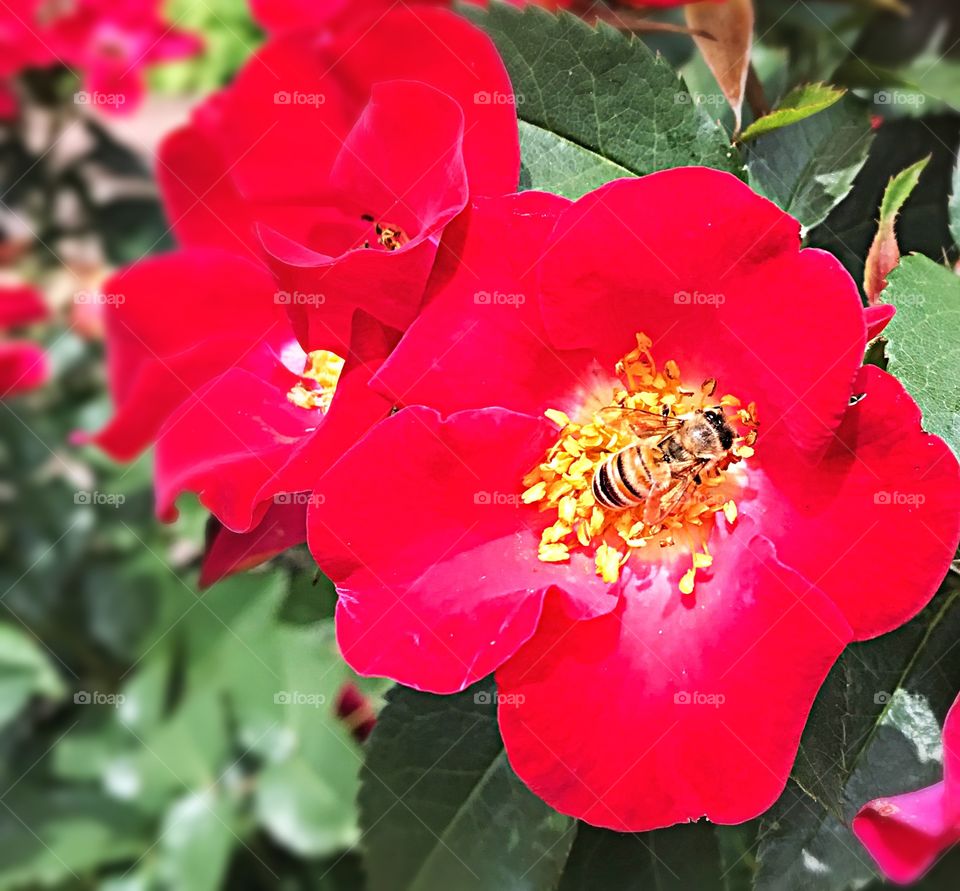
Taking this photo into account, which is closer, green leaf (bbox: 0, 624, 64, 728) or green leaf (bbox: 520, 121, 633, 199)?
green leaf (bbox: 520, 121, 633, 199)

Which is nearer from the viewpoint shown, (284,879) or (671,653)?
(671,653)

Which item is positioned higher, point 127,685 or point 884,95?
point 884,95

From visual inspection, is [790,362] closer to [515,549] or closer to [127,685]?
[515,549]

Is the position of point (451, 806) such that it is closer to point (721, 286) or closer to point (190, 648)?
point (721, 286)

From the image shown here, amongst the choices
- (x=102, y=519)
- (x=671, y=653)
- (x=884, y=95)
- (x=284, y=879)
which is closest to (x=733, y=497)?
(x=671, y=653)

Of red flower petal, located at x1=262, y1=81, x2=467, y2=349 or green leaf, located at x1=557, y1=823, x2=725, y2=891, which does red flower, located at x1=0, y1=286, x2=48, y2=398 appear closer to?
red flower petal, located at x1=262, y1=81, x2=467, y2=349

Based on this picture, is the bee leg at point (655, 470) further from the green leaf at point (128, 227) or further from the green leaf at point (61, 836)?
the green leaf at point (128, 227)

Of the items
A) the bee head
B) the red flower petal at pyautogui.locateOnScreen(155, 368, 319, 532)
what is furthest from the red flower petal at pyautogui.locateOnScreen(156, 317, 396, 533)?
the bee head
